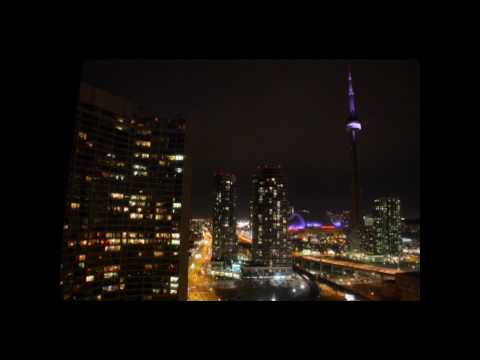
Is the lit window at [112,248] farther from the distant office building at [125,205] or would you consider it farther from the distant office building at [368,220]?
the distant office building at [368,220]

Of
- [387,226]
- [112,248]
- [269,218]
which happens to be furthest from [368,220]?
[112,248]

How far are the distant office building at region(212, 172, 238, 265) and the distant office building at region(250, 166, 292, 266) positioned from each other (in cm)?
373

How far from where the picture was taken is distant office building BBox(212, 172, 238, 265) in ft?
135

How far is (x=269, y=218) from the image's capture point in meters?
41.8

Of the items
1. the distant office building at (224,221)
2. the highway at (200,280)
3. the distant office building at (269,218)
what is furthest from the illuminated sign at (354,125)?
the highway at (200,280)

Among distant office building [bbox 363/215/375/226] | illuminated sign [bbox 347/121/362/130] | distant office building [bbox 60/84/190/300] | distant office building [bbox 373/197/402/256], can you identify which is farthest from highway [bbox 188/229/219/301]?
illuminated sign [bbox 347/121/362/130]

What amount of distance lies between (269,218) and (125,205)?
75.7 ft

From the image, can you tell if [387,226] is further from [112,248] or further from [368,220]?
[112,248]

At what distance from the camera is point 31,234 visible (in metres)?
1.75

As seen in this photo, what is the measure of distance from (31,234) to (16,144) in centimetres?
54

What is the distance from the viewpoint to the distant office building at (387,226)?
1713 inches

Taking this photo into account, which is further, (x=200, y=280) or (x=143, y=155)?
(x=200, y=280)

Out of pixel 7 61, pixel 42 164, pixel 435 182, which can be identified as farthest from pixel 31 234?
pixel 435 182

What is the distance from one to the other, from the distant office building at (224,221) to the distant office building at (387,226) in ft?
69.6
